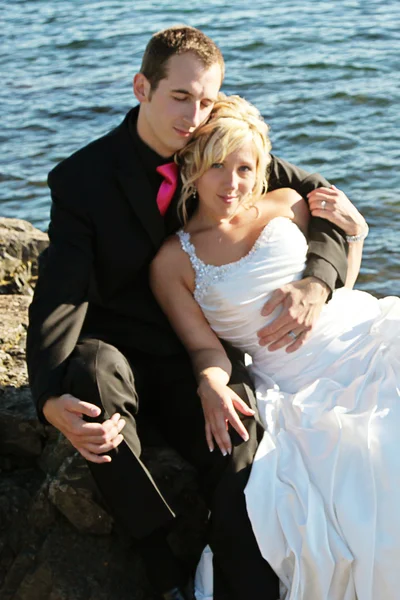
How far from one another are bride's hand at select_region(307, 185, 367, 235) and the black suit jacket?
6.0 inches

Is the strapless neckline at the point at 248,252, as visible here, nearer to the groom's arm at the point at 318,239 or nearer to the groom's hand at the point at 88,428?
the groom's arm at the point at 318,239

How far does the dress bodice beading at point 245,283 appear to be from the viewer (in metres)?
3.93

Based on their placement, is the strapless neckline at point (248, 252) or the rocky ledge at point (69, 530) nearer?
the rocky ledge at point (69, 530)

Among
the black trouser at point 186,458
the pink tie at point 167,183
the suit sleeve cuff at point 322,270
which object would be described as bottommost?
the black trouser at point 186,458

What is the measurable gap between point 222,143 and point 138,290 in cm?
69

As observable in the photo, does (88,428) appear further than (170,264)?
No

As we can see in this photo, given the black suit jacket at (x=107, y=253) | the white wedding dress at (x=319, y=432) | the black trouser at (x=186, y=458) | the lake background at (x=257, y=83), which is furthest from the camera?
the lake background at (x=257, y=83)

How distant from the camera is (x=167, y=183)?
13.1ft

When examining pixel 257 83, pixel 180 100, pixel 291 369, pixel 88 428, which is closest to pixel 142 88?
pixel 180 100

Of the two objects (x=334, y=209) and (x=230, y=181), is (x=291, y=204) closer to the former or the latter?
(x=334, y=209)

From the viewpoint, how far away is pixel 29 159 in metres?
8.95

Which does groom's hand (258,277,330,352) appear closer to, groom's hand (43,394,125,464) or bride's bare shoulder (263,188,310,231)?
bride's bare shoulder (263,188,310,231)

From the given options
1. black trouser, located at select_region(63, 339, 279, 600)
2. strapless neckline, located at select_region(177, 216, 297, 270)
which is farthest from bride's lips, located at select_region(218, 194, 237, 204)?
black trouser, located at select_region(63, 339, 279, 600)

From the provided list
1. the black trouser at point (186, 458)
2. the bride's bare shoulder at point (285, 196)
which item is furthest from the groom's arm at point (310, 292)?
the black trouser at point (186, 458)
